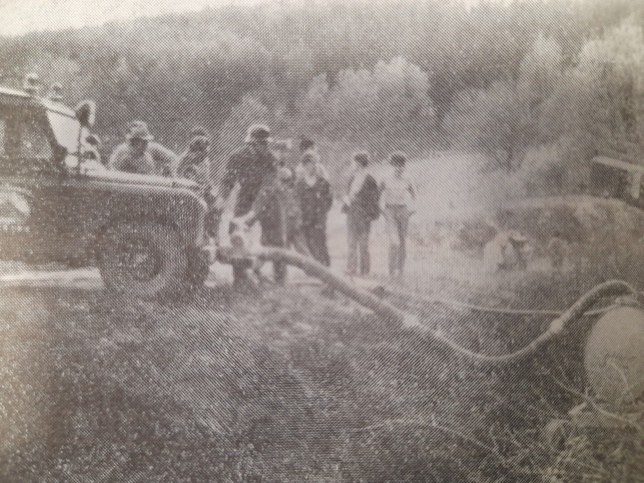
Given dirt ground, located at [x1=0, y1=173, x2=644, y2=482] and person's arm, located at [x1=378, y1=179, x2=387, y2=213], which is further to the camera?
person's arm, located at [x1=378, y1=179, x2=387, y2=213]

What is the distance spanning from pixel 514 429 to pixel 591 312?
0.75m

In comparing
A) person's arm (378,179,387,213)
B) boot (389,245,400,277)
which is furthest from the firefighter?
boot (389,245,400,277)

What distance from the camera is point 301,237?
3.06 meters

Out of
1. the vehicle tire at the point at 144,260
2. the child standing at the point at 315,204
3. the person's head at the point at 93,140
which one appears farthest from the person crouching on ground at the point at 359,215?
the person's head at the point at 93,140

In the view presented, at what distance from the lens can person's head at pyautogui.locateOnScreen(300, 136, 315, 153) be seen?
10.0ft

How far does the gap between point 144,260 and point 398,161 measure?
4.66 ft

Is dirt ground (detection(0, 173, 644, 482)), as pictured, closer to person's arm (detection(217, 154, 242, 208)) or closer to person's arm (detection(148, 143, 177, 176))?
person's arm (detection(217, 154, 242, 208))

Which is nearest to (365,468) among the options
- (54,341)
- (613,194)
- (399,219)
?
(399,219)

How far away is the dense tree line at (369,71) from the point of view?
120 inches

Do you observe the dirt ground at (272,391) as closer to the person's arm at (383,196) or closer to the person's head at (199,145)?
the person's arm at (383,196)

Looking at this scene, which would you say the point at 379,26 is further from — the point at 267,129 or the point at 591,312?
the point at 591,312

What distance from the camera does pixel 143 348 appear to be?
304 centimetres

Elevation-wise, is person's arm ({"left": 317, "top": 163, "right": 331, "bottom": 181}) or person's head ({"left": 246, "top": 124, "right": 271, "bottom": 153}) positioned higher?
person's head ({"left": 246, "top": 124, "right": 271, "bottom": 153})

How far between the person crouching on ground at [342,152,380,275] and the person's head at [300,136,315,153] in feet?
0.75
